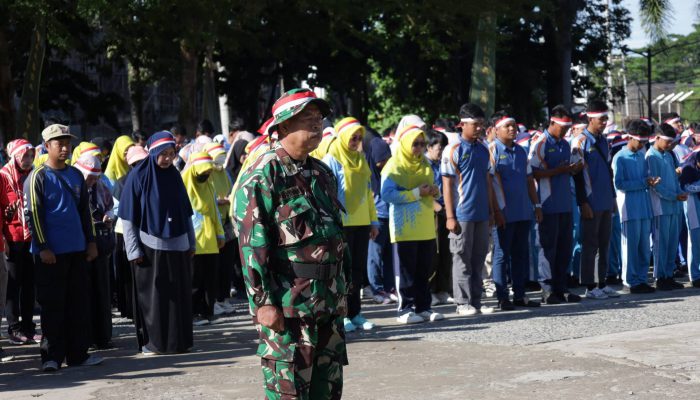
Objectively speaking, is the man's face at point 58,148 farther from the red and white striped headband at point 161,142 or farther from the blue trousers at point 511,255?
the blue trousers at point 511,255

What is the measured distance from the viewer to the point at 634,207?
1434 cm

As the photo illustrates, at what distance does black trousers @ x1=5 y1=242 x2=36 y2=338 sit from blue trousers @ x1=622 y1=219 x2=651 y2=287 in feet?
23.0

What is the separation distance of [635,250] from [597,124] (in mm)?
1682

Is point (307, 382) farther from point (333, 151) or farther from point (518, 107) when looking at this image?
point (518, 107)

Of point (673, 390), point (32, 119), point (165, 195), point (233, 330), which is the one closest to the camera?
point (673, 390)

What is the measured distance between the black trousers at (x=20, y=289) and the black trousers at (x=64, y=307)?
183cm

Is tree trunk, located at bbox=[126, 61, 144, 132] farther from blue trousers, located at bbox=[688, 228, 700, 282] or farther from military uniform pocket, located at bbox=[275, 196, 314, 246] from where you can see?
military uniform pocket, located at bbox=[275, 196, 314, 246]

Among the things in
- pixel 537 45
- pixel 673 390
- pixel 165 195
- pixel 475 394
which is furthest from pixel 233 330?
pixel 537 45

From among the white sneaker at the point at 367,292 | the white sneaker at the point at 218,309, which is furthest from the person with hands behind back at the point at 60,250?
the white sneaker at the point at 367,292

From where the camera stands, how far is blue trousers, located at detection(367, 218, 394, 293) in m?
14.5

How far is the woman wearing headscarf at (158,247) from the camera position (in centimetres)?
1084

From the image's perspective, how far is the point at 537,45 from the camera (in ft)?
128

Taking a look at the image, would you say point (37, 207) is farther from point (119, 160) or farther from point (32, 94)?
point (32, 94)

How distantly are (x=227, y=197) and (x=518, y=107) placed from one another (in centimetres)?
2690
